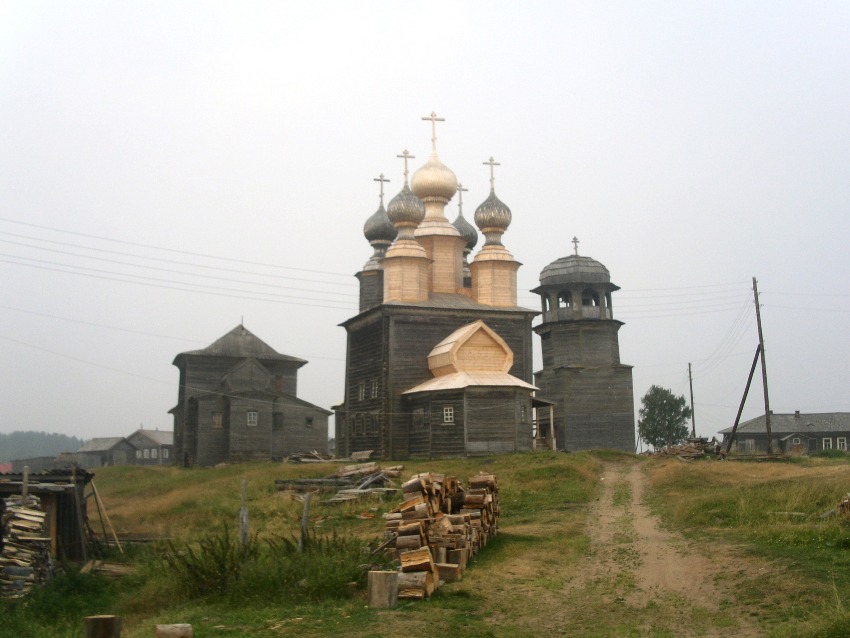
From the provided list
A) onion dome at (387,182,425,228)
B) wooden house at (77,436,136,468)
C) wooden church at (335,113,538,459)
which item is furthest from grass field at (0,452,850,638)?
wooden house at (77,436,136,468)

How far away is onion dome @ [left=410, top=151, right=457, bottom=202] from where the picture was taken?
150 ft

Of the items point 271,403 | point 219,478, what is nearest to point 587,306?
point 271,403

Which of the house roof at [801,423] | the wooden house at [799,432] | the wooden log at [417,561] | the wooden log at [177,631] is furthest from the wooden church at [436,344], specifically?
the house roof at [801,423]

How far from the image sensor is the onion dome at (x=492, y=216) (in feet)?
148

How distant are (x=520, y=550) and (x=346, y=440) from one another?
1079 inches

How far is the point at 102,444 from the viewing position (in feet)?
278

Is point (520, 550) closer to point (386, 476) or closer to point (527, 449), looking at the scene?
point (386, 476)

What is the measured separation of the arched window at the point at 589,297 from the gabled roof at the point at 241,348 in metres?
16.5

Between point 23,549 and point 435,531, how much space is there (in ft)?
31.6

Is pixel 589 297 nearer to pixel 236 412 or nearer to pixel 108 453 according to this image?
pixel 236 412

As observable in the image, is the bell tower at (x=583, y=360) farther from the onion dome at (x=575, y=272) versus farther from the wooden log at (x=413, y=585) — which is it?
the wooden log at (x=413, y=585)

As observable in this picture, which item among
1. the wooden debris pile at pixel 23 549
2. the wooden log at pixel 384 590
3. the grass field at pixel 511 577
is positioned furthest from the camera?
the wooden debris pile at pixel 23 549

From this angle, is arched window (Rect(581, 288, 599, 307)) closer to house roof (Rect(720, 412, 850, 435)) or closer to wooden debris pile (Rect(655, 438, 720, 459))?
wooden debris pile (Rect(655, 438, 720, 459))

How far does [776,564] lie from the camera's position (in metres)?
15.0
